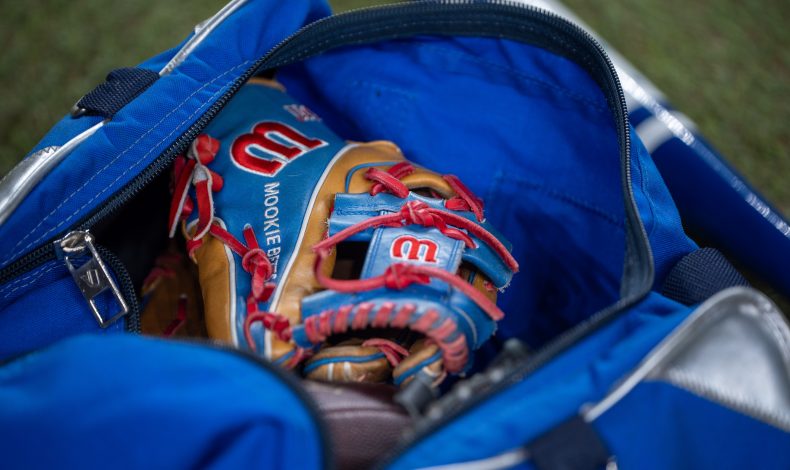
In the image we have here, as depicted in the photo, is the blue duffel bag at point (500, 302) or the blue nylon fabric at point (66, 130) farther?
the blue nylon fabric at point (66, 130)

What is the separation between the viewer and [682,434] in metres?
0.51

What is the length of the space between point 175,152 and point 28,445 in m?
0.33

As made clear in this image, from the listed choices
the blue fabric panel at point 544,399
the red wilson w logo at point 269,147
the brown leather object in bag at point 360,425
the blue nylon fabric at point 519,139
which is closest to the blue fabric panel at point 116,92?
the red wilson w logo at point 269,147

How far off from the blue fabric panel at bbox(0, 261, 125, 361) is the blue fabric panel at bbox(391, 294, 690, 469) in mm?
392

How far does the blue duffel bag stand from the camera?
448mm

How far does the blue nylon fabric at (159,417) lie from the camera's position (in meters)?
0.43

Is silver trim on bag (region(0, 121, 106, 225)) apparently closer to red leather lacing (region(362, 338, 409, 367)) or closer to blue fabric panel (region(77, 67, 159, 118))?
blue fabric panel (region(77, 67, 159, 118))

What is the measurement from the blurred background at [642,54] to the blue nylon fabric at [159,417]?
0.88m

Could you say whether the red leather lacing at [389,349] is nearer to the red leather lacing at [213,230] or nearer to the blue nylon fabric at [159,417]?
the red leather lacing at [213,230]

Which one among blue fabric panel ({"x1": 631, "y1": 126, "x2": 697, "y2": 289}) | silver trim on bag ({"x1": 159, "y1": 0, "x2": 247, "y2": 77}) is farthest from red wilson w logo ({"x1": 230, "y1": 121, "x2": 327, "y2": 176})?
blue fabric panel ({"x1": 631, "y1": 126, "x2": 697, "y2": 289})

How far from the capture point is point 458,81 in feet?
2.79

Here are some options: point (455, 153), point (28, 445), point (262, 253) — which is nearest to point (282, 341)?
point (262, 253)

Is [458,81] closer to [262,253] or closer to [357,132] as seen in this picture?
[357,132]

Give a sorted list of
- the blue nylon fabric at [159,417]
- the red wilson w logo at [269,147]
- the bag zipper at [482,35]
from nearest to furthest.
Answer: the blue nylon fabric at [159,417] → the bag zipper at [482,35] → the red wilson w logo at [269,147]
